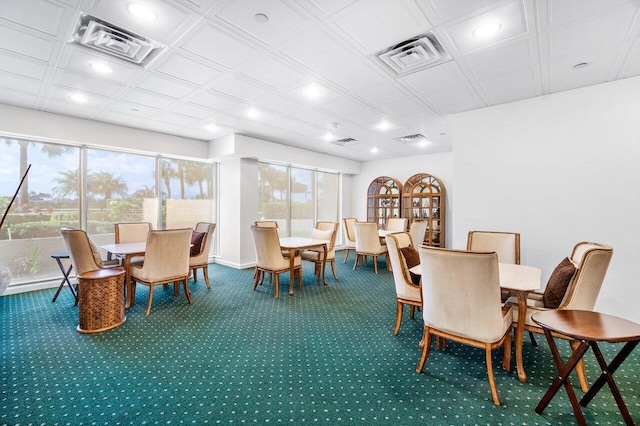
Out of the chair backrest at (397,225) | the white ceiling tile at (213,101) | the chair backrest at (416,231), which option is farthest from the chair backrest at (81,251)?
the chair backrest at (397,225)

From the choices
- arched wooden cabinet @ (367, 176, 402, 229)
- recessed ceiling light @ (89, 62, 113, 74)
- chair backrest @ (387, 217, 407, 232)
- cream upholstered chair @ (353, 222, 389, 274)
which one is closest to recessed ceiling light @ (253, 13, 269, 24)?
recessed ceiling light @ (89, 62, 113, 74)

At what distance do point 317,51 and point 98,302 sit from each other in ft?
10.8

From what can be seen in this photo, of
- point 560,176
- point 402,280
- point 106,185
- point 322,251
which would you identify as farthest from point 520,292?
point 106,185

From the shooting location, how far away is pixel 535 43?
2512 mm

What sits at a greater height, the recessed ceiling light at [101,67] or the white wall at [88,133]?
the recessed ceiling light at [101,67]

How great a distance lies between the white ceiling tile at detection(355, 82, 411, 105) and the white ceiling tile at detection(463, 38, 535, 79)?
2.67ft

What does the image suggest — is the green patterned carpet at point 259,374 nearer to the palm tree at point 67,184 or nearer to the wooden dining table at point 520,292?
the wooden dining table at point 520,292

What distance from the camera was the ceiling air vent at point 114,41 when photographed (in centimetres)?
231

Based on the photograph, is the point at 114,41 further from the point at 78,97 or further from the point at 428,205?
the point at 428,205

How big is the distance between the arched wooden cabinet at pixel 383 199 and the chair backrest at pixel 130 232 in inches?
220

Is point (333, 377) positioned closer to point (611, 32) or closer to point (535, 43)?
point (535, 43)

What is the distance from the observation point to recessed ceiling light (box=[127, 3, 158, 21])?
206 cm

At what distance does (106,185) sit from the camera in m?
5.11

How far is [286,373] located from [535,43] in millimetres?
3477
